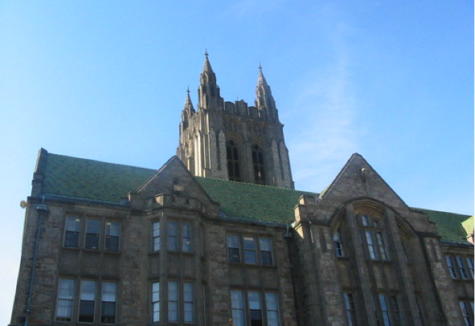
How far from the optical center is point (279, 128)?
79.9 m

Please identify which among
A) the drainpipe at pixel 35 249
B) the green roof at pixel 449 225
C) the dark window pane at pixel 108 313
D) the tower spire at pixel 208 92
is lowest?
the dark window pane at pixel 108 313

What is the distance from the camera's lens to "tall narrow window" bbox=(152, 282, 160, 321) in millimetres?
25108

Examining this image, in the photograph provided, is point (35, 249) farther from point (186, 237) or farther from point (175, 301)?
point (186, 237)

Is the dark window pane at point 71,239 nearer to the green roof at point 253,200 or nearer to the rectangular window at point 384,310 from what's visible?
the green roof at point 253,200

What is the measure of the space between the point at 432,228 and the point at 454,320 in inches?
225

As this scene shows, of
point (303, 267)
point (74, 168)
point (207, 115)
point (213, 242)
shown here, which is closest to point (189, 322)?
point (213, 242)

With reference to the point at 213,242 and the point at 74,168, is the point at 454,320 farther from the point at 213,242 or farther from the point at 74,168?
the point at 74,168

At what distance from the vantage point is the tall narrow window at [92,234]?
26391 millimetres

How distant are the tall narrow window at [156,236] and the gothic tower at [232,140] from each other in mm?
40206

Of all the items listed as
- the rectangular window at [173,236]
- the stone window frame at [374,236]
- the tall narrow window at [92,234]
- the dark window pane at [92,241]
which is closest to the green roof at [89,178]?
the tall narrow window at [92,234]

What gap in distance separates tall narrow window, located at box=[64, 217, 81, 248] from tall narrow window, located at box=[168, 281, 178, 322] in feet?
15.6

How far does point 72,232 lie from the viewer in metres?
26.4

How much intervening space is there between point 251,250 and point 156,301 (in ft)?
21.2

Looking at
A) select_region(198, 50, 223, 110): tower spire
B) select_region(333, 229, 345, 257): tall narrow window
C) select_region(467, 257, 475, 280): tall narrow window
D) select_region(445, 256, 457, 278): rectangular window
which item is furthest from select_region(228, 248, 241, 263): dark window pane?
select_region(198, 50, 223, 110): tower spire
